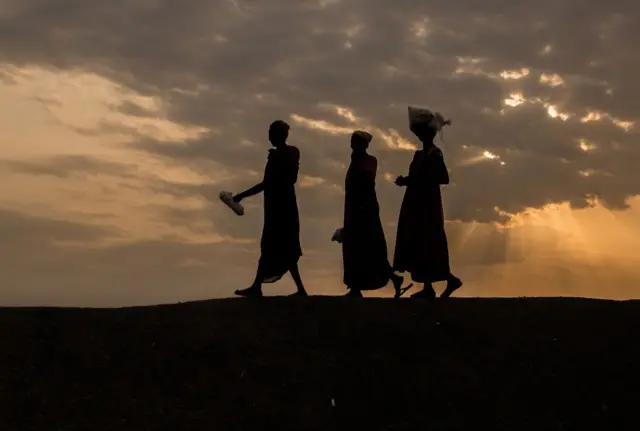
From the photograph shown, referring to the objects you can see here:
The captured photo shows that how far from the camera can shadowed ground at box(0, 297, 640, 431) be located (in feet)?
34.5

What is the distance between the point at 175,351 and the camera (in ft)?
38.9

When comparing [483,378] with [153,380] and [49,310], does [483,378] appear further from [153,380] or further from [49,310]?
[49,310]

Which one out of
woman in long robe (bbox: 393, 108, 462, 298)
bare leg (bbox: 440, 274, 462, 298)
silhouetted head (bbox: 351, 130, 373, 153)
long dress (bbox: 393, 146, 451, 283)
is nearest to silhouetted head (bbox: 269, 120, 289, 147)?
silhouetted head (bbox: 351, 130, 373, 153)

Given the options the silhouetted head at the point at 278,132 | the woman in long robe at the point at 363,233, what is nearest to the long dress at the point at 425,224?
the woman in long robe at the point at 363,233

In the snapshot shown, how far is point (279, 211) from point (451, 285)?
311 cm

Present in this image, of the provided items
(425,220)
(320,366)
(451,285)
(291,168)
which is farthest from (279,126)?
(320,366)

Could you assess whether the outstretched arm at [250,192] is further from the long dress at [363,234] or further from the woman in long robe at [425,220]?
the woman in long robe at [425,220]

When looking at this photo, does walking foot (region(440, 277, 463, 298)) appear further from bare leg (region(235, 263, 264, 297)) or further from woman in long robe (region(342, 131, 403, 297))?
bare leg (region(235, 263, 264, 297))

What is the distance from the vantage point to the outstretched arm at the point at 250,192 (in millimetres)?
14438

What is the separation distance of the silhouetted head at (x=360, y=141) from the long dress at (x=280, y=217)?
1.05m

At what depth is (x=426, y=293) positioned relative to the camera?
14094 mm

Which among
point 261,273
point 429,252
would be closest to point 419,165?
point 429,252

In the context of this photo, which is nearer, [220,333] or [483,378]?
[483,378]

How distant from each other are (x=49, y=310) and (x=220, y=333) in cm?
297
